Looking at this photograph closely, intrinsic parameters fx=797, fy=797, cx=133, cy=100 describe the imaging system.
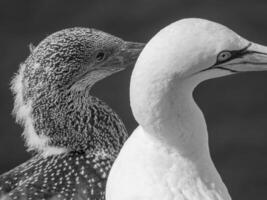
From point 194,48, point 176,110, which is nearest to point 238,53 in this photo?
point 194,48

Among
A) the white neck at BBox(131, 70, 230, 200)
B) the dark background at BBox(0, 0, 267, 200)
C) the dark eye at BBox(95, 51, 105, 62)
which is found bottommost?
the dark background at BBox(0, 0, 267, 200)

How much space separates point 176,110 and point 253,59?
48cm

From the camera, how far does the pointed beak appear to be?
390 cm

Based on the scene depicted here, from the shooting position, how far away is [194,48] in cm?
365

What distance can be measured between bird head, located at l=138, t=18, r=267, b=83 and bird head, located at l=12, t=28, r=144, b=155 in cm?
174

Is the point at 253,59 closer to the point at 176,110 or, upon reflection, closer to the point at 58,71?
the point at 176,110

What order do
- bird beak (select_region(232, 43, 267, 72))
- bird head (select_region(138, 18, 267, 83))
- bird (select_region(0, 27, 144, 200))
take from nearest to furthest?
bird head (select_region(138, 18, 267, 83)) → bird beak (select_region(232, 43, 267, 72)) → bird (select_region(0, 27, 144, 200))

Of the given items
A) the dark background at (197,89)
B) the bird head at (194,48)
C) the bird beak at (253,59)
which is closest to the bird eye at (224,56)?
the bird head at (194,48)

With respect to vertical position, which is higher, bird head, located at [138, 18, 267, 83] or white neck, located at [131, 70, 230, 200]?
bird head, located at [138, 18, 267, 83]

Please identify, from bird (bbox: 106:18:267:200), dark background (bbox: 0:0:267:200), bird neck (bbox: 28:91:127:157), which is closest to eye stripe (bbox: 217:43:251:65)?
bird (bbox: 106:18:267:200)

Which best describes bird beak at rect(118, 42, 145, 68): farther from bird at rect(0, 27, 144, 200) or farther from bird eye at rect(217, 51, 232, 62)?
bird eye at rect(217, 51, 232, 62)

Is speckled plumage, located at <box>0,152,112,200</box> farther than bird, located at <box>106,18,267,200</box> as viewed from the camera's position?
Yes

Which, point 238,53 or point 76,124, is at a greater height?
point 238,53

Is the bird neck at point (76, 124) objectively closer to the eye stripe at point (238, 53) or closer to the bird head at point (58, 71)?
the bird head at point (58, 71)
